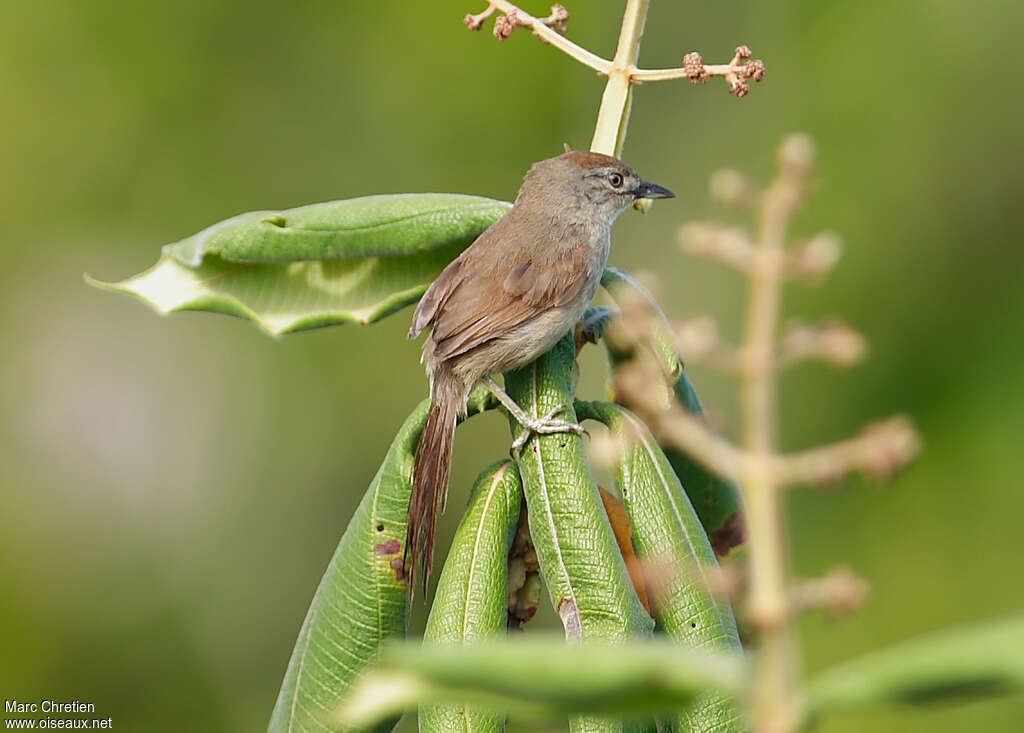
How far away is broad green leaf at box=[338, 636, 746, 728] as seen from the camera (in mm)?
800

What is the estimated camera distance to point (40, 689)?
4539 millimetres

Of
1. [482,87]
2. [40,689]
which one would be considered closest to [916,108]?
[482,87]

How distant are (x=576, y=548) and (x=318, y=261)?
676 mm

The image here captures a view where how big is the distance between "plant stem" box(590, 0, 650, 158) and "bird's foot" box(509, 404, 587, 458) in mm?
480

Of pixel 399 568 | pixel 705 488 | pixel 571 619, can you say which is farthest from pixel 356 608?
pixel 705 488

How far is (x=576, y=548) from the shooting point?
177 centimetres

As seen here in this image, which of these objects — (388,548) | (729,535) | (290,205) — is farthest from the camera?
(290,205)

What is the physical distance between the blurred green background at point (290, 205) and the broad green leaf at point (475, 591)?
236 cm

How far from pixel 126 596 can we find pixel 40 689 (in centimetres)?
45

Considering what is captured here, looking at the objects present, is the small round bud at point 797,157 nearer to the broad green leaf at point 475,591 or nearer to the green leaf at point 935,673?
the green leaf at point 935,673

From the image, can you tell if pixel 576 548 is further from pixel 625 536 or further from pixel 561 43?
pixel 561 43

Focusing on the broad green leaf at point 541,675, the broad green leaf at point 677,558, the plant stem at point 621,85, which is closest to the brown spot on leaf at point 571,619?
the broad green leaf at point 677,558

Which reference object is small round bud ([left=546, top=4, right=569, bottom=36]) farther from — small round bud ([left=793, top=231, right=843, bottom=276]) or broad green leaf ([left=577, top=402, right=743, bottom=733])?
small round bud ([left=793, top=231, right=843, bottom=276])

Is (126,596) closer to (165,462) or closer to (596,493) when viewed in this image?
(165,462)
